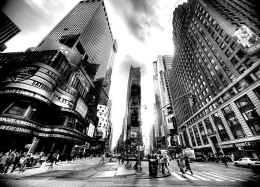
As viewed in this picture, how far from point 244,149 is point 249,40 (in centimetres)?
2610

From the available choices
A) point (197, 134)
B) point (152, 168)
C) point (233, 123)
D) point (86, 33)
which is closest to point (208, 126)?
point (197, 134)

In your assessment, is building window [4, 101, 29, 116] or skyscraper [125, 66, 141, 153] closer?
building window [4, 101, 29, 116]

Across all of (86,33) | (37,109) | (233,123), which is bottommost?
(233,123)

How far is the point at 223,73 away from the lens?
36.7m

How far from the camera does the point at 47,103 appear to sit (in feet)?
105

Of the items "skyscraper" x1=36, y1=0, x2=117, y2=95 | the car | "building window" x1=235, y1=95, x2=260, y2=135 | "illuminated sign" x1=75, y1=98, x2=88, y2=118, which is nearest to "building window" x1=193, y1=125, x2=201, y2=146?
"building window" x1=235, y1=95, x2=260, y2=135

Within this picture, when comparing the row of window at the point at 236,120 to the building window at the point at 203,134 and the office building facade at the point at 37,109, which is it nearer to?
the building window at the point at 203,134

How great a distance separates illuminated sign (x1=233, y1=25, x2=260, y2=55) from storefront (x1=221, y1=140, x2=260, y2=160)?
2039cm

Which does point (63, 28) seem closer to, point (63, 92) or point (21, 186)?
point (63, 92)

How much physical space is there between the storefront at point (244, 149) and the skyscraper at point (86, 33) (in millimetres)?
84297

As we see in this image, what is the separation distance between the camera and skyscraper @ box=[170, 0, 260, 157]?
2719 centimetres

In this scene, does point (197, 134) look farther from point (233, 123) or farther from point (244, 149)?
point (244, 149)

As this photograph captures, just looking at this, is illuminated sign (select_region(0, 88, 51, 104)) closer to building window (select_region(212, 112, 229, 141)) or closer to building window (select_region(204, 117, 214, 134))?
building window (select_region(212, 112, 229, 141))

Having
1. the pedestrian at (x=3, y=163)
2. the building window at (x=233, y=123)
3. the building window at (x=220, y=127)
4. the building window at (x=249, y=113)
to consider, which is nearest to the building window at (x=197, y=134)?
the building window at (x=220, y=127)
